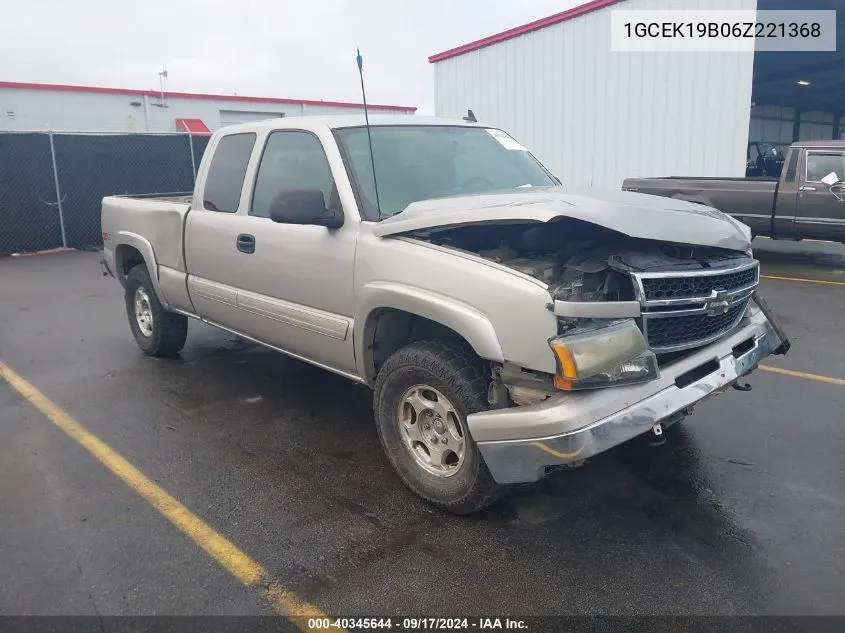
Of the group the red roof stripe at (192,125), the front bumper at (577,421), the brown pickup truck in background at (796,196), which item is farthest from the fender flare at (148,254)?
the red roof stripe at (192,125)

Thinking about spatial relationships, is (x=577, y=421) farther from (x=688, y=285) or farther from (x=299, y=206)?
(x=299, y=206)

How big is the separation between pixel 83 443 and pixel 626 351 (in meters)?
3.40

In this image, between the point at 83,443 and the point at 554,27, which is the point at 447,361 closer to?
the point at 83,443

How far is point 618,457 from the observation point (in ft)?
13.7

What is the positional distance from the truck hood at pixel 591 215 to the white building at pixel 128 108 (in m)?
22.6

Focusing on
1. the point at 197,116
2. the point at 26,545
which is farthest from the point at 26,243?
the point at 197,116

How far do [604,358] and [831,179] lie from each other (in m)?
9.54

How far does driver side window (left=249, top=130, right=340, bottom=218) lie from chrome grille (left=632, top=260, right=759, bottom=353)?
1851mm

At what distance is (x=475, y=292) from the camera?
318cm

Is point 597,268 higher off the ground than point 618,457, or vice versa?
point 597,268

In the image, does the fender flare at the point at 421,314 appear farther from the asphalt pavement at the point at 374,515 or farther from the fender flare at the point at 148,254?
the fender flare at the point at 148,254

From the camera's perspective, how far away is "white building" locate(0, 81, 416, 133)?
88.2ft

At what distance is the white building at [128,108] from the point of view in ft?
88.2

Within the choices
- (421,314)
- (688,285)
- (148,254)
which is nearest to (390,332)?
(421,314)
